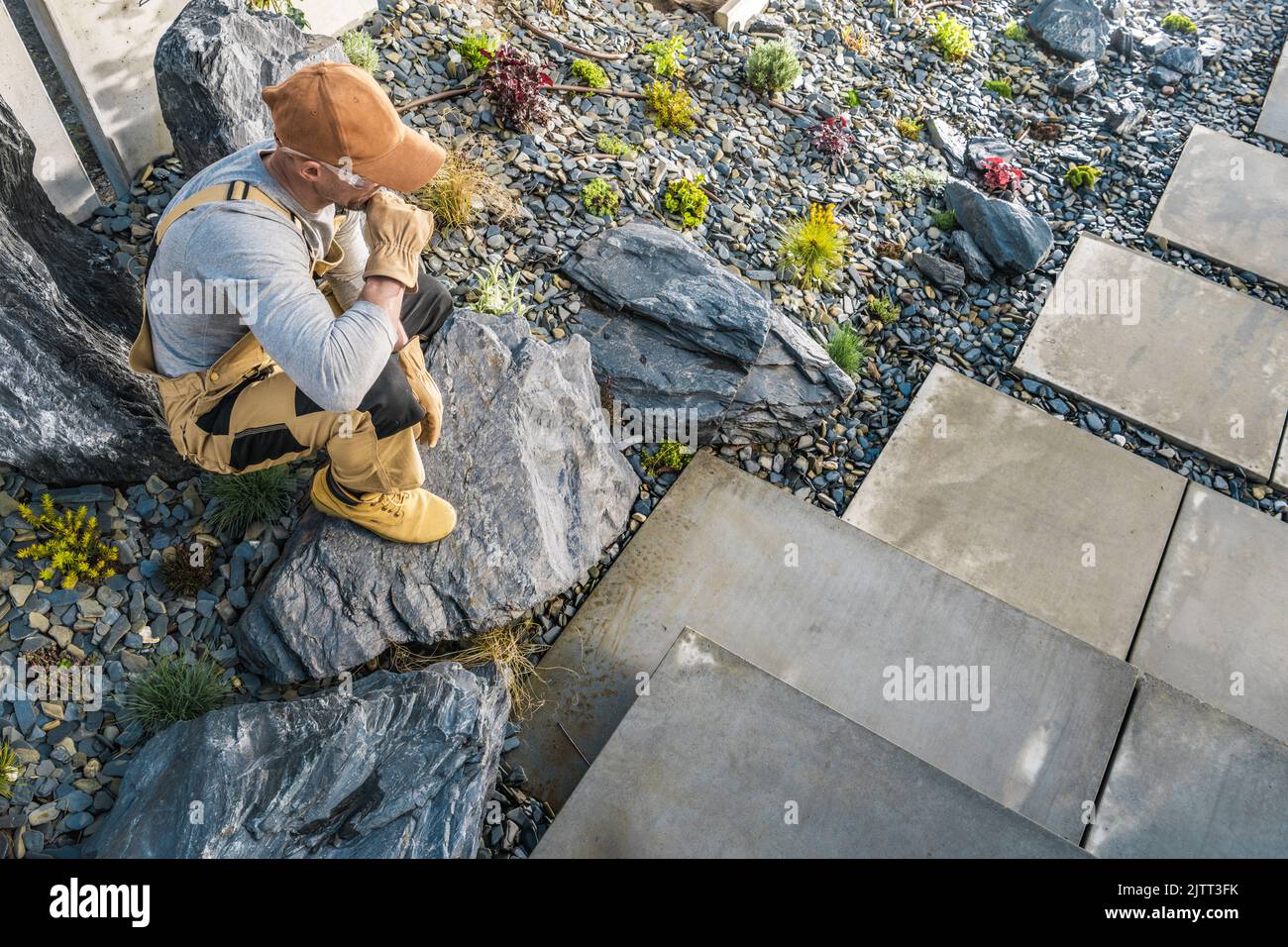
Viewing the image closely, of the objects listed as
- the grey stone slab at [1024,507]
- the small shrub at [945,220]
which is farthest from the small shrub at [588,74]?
the grey stone slab at [1024,507]

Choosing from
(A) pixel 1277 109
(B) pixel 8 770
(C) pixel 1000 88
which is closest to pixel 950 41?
(C) pixel 1000 88

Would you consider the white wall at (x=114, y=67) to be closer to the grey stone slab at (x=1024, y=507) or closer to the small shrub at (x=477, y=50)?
the small shrub at (x=477, y=50)

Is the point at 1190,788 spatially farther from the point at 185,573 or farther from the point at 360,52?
the point at 360,52

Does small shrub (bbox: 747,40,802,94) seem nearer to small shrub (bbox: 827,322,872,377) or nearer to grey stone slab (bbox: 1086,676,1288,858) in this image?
small shrub (bbox: 827,322,872,377)

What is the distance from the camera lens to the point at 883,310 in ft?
18.7

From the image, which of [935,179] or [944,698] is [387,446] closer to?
[944,698]

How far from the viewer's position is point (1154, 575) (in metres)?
4.70

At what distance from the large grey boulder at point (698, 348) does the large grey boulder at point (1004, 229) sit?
1.96m

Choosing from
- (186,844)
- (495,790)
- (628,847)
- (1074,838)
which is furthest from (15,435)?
(1074,838)

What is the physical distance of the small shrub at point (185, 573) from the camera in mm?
3639

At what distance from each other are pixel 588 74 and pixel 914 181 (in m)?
2.62

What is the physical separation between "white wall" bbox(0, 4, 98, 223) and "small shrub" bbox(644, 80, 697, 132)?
3.64 m

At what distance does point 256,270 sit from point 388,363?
2.13ft

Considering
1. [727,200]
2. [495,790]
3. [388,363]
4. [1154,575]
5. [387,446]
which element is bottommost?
[1154,575]
